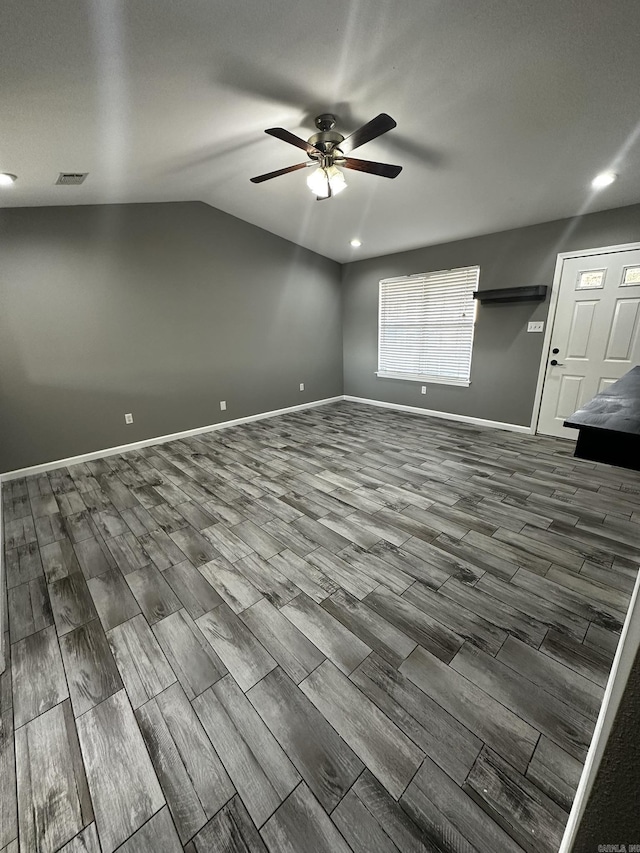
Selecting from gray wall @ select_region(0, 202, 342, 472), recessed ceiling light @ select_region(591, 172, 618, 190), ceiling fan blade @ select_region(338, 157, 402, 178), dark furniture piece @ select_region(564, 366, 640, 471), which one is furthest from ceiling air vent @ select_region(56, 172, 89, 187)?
recessed ceiling light @ select_region(591, 172, 618, 190)

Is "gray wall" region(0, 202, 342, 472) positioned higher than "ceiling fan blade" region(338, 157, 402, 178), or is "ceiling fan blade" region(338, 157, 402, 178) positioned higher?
"ceiling fan blade" region(338, 157, 402, 178)

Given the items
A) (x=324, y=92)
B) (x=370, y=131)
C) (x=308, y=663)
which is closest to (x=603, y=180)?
(x=370, y=131)

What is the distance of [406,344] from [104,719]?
207 inches

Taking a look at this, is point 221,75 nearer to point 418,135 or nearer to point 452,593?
point 418,135

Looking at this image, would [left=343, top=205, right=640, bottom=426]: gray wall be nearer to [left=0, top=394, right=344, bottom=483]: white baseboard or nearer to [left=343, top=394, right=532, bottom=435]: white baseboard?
[left=343, top=394, right=532, bottom=435]: white baseboard

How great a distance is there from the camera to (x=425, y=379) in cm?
527

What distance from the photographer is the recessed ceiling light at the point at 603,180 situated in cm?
283

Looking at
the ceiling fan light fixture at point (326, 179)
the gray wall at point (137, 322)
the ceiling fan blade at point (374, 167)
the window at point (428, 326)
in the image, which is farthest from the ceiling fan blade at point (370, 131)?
the window at point (428, 326)

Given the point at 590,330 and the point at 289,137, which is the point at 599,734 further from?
the point at 590,330

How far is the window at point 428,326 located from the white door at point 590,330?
101 centimetres

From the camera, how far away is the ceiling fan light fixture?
252cm

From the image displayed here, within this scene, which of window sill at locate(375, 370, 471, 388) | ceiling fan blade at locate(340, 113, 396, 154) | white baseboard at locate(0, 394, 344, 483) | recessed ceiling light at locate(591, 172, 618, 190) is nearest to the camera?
ceiling fan blade at locate(340, 113, 396, 154)

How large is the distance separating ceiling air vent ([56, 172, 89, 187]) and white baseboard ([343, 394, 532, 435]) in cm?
463

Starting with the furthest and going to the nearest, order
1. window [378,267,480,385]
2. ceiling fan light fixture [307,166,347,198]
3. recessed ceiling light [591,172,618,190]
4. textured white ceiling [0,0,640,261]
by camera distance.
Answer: window [378,267,480,385], recessed ceiling light [591,172,618,190], ceiling fan light fixture [307,166,347,198], textured white ceiling [0,0,640,261]
